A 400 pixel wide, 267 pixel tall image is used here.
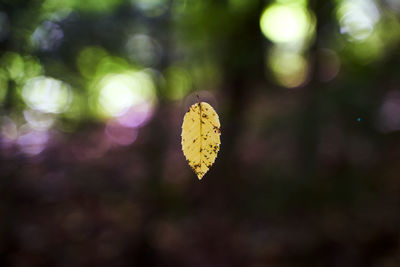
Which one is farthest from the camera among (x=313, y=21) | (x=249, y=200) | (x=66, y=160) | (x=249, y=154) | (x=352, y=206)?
(x=66, y=160)

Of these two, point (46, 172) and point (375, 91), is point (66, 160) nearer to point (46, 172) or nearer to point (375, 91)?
point (46, 172)

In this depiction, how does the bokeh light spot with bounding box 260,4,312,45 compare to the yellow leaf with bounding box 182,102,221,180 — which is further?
the bokeh light spot with bounding box 260,4,312,45

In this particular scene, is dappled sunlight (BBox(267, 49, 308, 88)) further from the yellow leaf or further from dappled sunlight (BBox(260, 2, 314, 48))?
the yellow leaf

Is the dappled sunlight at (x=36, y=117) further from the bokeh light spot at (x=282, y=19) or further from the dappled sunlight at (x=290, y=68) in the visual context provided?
the dappled sunlight at (x=290, y=68)

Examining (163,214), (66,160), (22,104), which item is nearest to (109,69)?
(22,104)

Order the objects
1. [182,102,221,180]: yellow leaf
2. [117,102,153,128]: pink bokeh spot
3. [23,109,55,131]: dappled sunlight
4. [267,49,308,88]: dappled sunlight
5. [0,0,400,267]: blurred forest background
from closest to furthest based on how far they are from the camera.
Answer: [182,102,221,180]: yellow leaf < [0,0,400,267]: blurred forest background < [23,109,55,131]: dappled sunlight < [267,49,308,88]: dappled sunlight < [117,102,153,128]: pink bokeh spot

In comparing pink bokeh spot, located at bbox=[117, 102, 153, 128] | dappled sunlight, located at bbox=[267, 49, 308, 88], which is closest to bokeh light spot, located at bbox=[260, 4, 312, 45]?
dappled sunlight, located at bbox=[267, 49, 308, 88]

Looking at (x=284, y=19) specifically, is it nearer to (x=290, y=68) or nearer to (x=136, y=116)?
(x=290, y=68)
